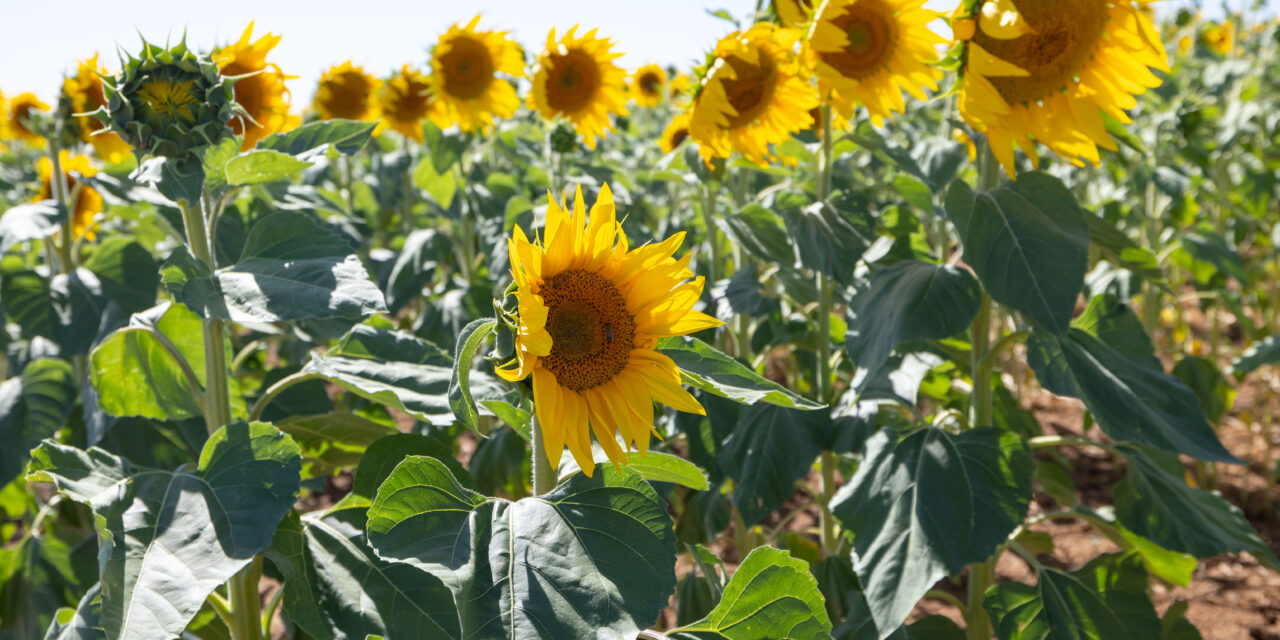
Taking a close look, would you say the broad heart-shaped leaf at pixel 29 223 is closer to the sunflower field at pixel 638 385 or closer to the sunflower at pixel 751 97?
the sunflower field at pixel 638 385

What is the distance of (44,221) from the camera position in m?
2.28

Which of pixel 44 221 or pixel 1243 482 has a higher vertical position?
pixel 44 221

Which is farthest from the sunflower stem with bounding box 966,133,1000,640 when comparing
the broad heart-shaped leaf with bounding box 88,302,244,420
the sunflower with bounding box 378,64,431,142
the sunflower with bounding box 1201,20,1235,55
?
the sunflower with bounding box 1201,20,1235,55

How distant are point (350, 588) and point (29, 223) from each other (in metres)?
1.49

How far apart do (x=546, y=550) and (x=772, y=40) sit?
1.41 metres

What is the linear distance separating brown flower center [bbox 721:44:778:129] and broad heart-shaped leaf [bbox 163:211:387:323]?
1074 mm

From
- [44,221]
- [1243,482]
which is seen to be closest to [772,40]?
[44,221]

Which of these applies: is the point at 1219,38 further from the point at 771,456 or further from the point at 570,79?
the point at 771,456

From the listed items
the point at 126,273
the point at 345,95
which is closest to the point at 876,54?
the point at 126,273

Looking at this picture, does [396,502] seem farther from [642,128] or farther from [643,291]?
[642,128]

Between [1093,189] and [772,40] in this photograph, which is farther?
[1093,189]

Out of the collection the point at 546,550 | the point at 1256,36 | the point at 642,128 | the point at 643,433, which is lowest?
the point at 546,550

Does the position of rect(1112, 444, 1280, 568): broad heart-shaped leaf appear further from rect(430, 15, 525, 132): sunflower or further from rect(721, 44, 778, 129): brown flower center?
rect(430, 15, 525, 132): sunflower

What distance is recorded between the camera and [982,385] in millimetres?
1948
